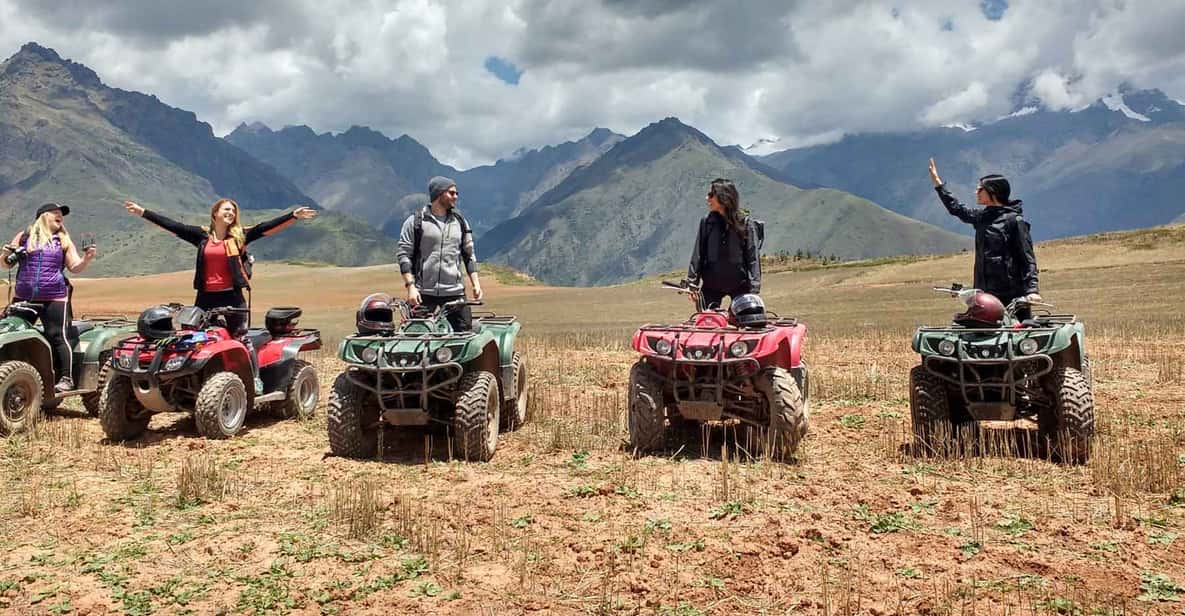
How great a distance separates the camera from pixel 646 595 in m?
4.36

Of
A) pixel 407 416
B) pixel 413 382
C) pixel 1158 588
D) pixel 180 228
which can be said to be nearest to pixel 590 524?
pixel 407 416

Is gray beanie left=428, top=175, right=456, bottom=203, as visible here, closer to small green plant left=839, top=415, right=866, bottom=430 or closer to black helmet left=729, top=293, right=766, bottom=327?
black helmet left=729, top=293, right=766, bottom=327

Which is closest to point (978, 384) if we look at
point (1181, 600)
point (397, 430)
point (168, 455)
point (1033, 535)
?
point (1033, 535)

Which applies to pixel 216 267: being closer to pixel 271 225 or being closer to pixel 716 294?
pixel 271 225

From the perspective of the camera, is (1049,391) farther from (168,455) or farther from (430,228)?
(168,455)

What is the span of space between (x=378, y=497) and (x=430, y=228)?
3.08 meters

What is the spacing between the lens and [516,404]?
884cm

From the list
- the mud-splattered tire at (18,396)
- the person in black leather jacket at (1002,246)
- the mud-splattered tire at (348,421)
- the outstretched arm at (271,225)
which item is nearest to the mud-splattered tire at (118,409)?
the mud-splattered tire at (18,396)

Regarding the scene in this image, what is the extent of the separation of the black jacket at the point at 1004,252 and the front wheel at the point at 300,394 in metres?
7.21

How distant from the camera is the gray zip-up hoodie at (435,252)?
8086 millimetres

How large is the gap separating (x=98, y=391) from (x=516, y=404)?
487 centimetres

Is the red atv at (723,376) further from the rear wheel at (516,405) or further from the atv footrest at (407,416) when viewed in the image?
the atv footrest at (407,416)

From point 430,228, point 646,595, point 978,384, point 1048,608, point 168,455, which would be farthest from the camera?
point 430,228

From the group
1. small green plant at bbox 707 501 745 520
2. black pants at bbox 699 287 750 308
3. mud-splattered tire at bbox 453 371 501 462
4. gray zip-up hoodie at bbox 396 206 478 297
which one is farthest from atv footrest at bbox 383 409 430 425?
black pants at bbox 699 287 750 308
